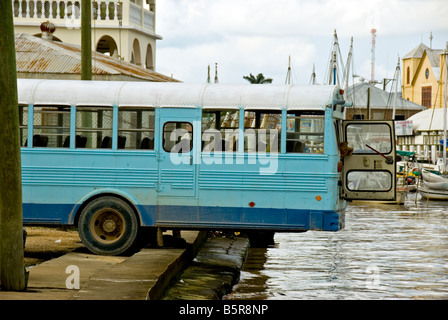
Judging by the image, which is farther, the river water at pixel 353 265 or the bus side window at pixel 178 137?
the bus side window at pixel 178 137

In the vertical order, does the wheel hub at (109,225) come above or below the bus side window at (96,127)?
below

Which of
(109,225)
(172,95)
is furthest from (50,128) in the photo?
(172,95)

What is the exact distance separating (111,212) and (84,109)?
1.73 m

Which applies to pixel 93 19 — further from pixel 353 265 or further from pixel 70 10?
pixel 353 265

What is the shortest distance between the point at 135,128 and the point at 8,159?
537 cm

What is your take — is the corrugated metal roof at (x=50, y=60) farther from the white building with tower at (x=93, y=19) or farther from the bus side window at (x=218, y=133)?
the bus side window at (x=218, y=133)

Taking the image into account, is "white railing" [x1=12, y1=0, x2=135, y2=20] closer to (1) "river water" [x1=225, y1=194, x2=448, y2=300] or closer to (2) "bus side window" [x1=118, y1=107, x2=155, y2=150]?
(1) "river water" [x1=225, y1=194, x2=448, y2=300]

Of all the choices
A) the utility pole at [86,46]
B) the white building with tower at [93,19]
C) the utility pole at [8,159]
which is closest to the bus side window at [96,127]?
the utility pole at [86,46]

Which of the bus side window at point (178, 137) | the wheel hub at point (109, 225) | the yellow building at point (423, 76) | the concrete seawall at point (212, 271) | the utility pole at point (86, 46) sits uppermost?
the yellow building at point (423, 76)

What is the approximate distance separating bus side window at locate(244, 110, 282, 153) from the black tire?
2215 mm

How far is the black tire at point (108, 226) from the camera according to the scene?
15180 mm

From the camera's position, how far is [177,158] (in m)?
15.1

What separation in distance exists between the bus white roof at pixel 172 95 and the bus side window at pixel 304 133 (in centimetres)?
16
